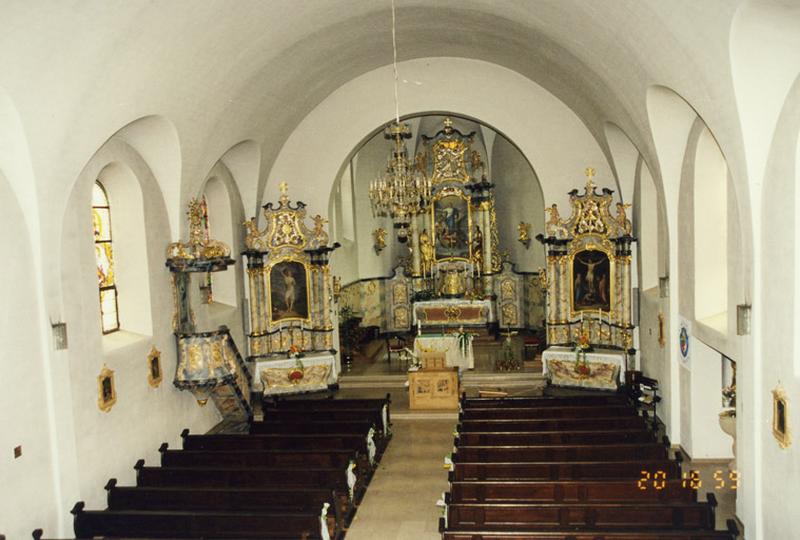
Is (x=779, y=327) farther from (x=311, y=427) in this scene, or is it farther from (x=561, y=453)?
(x=311, y=427)

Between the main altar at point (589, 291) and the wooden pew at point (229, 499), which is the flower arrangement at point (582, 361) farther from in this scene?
the wooden pew at point (229, 499)

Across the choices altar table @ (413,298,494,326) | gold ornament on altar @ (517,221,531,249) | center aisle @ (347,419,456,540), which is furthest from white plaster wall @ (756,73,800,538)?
altar table @ (413,298,494,326)

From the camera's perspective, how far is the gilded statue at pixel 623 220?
18.1 metres

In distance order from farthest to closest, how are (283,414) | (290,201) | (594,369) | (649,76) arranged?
(290,201)
(594,369)
(283,414)
(649,76)

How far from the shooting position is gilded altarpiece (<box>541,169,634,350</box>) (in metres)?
18.4

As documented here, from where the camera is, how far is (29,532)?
996 cm

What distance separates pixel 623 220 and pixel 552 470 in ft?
29.4

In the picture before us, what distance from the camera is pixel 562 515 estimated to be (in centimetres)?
938

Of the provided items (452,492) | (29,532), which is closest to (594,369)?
(452,492)

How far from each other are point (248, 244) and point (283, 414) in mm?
5614

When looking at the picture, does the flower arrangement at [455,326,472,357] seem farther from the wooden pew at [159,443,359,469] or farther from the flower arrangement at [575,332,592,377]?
the wooden pew at [159,443,359,469]

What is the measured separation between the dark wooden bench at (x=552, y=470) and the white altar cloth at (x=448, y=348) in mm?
8176

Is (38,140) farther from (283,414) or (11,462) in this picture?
(283,414)

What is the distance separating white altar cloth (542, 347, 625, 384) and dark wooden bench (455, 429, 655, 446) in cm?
546
